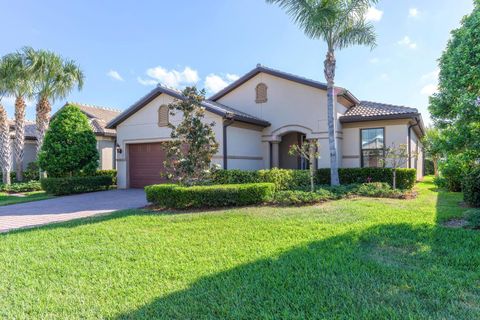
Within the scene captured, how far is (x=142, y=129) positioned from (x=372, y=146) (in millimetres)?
12092

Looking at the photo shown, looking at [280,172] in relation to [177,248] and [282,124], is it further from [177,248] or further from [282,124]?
[177,248]

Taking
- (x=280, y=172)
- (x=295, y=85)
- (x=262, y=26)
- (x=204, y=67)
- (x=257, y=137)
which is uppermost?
(x=262, y=26)

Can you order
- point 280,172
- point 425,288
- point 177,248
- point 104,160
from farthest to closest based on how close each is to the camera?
point 104,160 < point 280,172 < point 177,248 < point 425,288

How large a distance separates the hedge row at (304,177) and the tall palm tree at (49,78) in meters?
12.7

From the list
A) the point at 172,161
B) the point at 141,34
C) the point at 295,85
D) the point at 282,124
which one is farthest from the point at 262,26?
the point at 172,161

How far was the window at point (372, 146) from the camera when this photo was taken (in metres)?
15.2

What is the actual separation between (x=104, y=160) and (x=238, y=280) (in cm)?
1995

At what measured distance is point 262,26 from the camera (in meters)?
14.4

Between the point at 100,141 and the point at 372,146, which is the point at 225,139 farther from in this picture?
the point at 100,141

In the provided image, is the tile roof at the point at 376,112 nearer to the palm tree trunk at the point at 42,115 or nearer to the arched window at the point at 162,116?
the arched window at the point at 162,116

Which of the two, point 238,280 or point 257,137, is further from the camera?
point 257,137

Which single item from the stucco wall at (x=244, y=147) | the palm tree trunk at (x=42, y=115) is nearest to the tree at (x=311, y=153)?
the stucco wall at (x=244, y=147)


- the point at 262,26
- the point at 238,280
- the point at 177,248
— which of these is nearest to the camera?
the point at 238,280

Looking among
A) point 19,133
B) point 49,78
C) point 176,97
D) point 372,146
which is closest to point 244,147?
point 176,97
